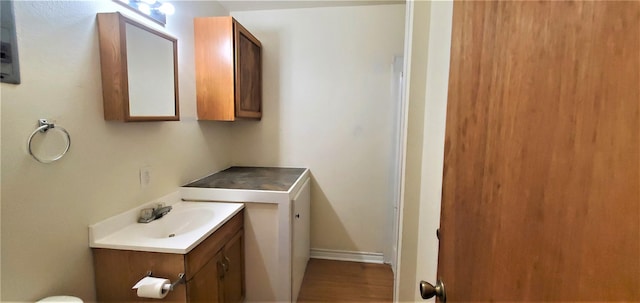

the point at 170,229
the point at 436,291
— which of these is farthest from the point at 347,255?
the point at 436,291

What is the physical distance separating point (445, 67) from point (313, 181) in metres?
1.70

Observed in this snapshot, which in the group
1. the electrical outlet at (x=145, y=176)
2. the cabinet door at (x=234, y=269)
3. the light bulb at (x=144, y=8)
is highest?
the light bulb at (x=144, y=8)

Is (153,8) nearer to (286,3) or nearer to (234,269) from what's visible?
(286,3)

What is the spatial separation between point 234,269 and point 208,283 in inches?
12.9

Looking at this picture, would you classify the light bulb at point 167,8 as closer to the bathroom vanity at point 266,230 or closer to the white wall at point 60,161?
the white wall at point 60,161

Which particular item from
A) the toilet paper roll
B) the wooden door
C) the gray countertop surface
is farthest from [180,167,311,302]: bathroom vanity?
the wooden door

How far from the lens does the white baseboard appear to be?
104 inches

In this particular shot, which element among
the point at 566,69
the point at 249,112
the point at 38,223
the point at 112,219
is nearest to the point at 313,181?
the point at 249,112

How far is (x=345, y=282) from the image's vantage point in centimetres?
233

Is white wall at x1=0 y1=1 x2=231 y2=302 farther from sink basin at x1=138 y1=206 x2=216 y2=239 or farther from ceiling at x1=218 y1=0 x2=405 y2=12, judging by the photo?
ceiling at x1=218 y1=0 x2=405 y2=12

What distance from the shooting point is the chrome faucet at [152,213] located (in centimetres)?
146

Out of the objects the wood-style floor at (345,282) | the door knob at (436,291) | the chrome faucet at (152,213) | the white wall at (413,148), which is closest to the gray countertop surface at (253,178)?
the chrome faucet at (152,213)

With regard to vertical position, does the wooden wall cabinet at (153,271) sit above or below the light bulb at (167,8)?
below

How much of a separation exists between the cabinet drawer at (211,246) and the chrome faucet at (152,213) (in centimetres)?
37
